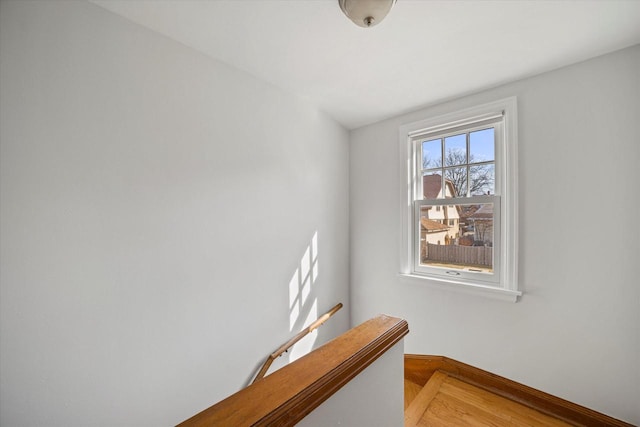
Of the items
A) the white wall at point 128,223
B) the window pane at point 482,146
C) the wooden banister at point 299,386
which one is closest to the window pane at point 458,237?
the window pane at point 482,146

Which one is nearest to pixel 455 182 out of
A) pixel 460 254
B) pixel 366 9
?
pixel 460 254

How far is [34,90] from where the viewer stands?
1.07 m

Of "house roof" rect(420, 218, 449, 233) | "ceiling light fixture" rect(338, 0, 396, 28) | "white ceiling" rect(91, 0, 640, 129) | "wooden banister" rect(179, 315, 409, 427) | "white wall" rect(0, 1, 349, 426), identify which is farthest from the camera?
"house roof" rect(420, 218, 449, 233)

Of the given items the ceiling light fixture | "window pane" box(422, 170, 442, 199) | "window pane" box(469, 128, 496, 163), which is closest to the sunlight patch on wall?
"window pane" box(422, 170, 442, 199)

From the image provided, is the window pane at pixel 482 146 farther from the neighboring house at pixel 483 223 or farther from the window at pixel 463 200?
the neighboring house at pixel 483 223

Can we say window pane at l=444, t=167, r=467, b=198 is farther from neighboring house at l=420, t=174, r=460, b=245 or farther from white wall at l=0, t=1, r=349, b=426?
white wall at l=0, t=1, r=349, b=426

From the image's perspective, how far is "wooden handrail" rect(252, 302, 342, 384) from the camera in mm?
1845

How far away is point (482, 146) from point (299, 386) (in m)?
2.13

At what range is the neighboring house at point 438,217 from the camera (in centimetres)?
218

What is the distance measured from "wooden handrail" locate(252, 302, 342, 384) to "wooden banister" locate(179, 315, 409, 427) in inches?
48.0

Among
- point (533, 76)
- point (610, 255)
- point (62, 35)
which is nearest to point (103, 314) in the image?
point (62, 35)

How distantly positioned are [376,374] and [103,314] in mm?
1242

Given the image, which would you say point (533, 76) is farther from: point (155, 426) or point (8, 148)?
point (155, 426)

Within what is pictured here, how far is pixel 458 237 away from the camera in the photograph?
2.15 meters
